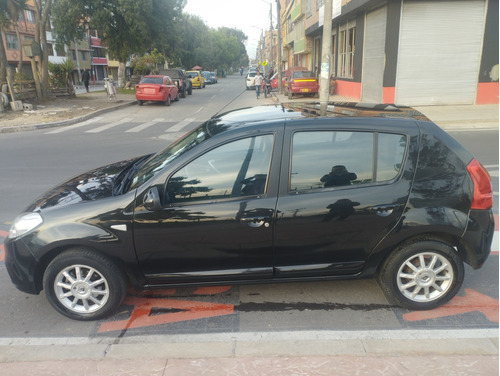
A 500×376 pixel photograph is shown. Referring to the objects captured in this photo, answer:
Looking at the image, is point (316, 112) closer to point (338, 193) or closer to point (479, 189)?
point (338, 193)

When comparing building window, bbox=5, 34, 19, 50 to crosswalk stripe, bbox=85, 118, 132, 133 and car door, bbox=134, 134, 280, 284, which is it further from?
car door, bbox=134, 134, 280, 284

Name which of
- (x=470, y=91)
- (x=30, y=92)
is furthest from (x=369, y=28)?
(x=30, y=92)

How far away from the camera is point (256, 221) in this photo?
121 inches

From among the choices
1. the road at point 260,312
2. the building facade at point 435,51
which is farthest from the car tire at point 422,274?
the building facade at point 435,51

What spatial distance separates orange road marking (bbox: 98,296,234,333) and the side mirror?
96cm

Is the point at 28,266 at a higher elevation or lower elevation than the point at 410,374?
higher

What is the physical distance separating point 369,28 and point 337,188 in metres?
18.9

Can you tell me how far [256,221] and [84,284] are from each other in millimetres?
1472

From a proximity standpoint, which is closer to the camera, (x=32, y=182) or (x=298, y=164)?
(x=298, y=164)

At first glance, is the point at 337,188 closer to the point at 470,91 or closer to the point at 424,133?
the point at 424,133

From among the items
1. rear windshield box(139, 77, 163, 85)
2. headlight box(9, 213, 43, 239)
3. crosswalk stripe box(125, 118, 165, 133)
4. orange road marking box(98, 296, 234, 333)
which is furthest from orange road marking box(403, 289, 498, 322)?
rear windshield box(139, 77, 163, 85)

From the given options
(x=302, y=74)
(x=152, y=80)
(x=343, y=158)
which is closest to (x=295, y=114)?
(x=343, y=158)

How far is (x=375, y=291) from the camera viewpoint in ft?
12.0

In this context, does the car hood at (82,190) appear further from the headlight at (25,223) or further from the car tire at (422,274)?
the car tire at (422,274)
